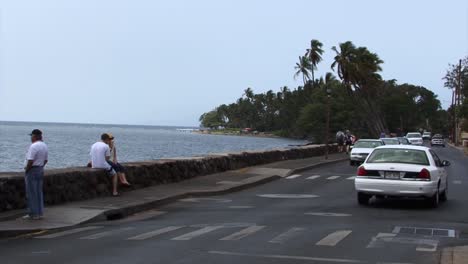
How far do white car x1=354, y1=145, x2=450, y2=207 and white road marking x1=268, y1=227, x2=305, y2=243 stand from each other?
3854 millimetres

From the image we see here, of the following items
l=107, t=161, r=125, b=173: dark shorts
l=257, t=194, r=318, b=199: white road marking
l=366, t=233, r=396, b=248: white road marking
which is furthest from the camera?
l=257, t=194, r=318, b=199: white road marking

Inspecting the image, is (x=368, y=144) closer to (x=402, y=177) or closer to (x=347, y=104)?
(x=402, y=177)

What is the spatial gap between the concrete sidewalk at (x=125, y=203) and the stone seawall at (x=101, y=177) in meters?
0.28

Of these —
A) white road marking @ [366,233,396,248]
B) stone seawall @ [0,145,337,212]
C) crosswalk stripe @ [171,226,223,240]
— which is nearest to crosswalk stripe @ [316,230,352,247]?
white road marking @ [366,233,396,248]

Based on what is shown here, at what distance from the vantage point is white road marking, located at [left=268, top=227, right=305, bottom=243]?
9.57 meters

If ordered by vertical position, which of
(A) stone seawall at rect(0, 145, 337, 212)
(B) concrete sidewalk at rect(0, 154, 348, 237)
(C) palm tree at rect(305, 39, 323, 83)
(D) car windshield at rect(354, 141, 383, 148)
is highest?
(C) palm tree at rect(305, 39, 323, 83)

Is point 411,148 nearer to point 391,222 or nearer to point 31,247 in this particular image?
point 391,222

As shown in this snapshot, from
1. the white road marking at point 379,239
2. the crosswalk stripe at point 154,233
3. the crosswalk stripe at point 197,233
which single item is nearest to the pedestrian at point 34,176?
the crosswalk stripe at point 154,233

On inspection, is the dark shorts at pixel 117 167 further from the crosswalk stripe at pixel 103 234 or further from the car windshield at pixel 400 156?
the car windshield at pixel 400 156

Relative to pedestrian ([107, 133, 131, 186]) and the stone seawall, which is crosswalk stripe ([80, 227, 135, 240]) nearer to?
the stone seawall

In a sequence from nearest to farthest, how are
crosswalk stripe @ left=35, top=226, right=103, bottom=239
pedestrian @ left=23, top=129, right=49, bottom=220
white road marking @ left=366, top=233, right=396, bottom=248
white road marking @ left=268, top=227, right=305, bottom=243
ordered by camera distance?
1. white road marking @ left=366, top=233, right=396, bottom=248
2. white road marking @ left=268, top=227, right=305, bottom=243
3. crosswalk stripe @ left=35, top=226, right=103, bottom=239
4. pedestrian @ left=23, top=129, right=49, bottom=220

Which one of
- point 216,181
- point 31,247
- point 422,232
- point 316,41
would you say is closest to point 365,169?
point 422,232

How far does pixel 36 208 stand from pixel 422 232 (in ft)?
22.1

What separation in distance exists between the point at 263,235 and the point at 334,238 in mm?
1113
